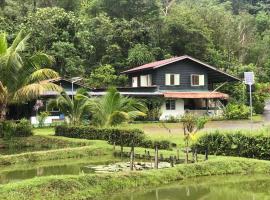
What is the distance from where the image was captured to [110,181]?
486 inches

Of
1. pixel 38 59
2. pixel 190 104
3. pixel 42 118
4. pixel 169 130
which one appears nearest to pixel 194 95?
pixel 190 104

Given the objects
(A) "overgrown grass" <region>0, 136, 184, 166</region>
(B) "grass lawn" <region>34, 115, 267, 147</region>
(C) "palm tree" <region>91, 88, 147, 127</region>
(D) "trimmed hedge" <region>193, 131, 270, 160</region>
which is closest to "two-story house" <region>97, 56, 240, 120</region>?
(B) "grass lawn" <region>34, 115, 267, 147</region>

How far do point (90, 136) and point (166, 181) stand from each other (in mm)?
11438

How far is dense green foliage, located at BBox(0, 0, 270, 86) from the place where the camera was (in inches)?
1822

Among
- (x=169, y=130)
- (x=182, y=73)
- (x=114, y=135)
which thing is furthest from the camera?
(x=182, y=73)

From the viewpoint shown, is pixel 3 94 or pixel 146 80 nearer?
pixel 3 94

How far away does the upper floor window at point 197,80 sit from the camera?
Result: 4425 centimetres

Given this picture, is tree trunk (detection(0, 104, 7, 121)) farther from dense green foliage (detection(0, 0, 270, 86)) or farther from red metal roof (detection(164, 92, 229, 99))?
dense green foliage (detection(0, 0, 270, 86))

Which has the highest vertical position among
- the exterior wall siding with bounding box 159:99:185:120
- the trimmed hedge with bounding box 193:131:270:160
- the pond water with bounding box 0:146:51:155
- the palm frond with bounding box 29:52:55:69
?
the palm frond with bounding box 29:52:55:69

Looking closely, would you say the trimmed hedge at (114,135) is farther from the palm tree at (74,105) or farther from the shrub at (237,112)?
the shrub at (237,112)

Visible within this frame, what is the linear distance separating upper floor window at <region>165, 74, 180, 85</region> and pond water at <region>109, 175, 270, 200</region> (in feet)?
96.4

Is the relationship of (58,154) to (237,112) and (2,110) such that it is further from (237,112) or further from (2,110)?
(237,112)

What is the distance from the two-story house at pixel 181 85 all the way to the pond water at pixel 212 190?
26.9m

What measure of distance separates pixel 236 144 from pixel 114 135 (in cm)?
712
